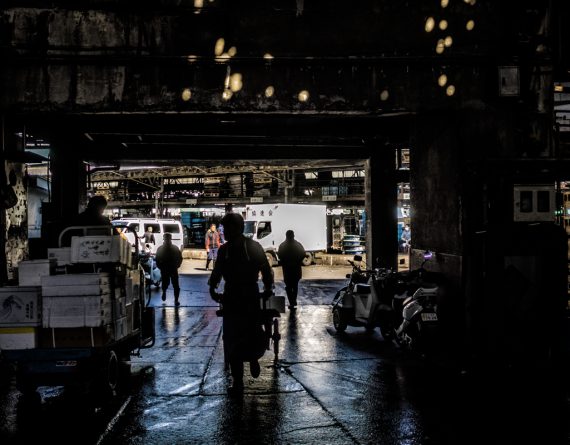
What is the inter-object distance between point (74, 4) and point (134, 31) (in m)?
0.96

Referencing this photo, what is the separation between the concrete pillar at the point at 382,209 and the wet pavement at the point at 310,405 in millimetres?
5977

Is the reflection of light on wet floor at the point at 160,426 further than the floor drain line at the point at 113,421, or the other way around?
the reflection of light on wet floor at the point at 160,426

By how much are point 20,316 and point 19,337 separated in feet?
0.72

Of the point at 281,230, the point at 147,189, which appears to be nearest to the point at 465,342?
the point at 281,230

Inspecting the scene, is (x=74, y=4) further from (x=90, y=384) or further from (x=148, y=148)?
(x=148, y=148)

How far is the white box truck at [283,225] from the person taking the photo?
28375 mm

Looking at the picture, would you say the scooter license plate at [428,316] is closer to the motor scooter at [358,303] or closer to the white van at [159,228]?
the motor scooter at [358,303]

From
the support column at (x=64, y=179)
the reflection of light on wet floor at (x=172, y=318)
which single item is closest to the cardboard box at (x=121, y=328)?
the reflection of light on wet floor at (x=172, y=318)

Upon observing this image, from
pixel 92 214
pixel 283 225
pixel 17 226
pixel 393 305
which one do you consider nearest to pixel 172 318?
pixel 17 226

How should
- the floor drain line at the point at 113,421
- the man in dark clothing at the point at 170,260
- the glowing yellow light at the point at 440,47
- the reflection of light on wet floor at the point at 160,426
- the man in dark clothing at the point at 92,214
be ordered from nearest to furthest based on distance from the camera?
the floor drain line at the point at 113,421 < the reflection of light on wet floor at the point at 160,426 < the man in dark clothing at the point at 92,214 < the glowing yellow light at the point at 440,47 < the man in dark clothing at the point at 170,260

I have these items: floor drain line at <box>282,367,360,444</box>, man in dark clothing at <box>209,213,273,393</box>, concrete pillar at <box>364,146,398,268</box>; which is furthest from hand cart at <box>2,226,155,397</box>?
concrete pillar at <box>364,146,398,268</box>

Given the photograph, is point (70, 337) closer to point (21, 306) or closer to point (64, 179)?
point (21, 306)

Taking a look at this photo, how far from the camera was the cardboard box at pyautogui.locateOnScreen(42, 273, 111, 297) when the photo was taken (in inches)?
220

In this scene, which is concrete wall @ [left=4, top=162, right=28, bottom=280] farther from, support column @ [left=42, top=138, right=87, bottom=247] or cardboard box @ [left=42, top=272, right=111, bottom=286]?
support column @ [left=42, top=138, right=87, bottom=247]
